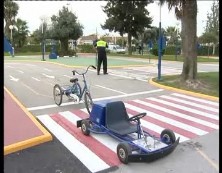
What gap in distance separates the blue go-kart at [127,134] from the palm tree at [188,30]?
308 inches

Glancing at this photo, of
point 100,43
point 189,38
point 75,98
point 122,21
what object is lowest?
point 75,98

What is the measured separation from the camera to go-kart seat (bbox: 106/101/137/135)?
22.7 feet

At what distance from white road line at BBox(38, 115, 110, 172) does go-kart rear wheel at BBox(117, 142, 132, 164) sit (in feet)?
0.91

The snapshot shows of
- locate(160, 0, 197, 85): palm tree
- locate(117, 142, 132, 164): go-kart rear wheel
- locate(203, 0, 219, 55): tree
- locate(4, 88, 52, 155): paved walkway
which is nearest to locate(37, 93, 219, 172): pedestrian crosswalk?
locate(117, 142, 132, 164): go-kart rear wheel

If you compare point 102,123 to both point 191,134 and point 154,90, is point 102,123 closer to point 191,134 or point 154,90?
point 191,134

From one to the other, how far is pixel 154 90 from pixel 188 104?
2792 mm

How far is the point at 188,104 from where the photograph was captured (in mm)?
11312

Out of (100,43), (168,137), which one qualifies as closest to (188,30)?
(100,43)

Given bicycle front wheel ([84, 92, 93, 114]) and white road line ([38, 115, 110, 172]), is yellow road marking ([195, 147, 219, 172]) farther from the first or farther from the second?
bicycle front wheel ([84, 92, 93, 114])

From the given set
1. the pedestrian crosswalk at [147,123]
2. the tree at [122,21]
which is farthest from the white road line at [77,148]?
the tree at [122,21]

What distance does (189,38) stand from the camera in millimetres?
14328

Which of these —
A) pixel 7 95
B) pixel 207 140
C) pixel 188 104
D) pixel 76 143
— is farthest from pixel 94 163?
pixel 7 95

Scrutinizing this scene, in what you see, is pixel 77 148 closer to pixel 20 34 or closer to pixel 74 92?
pixel 74 92

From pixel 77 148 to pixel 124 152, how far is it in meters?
1.15
